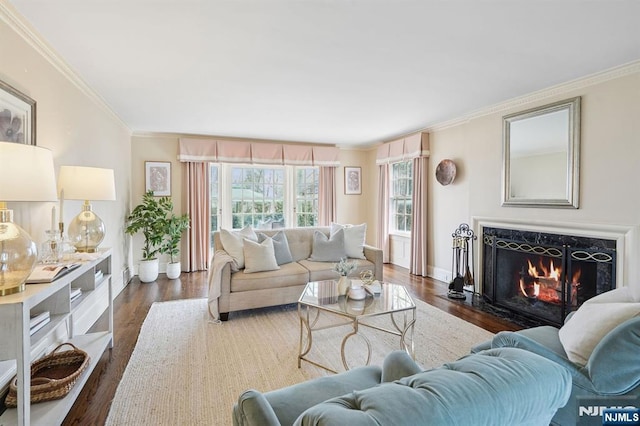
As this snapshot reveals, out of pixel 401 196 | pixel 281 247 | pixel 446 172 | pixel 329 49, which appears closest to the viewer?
pixel 329 49

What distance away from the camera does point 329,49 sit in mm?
2348

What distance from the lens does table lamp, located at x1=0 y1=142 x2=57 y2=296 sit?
4.64ft

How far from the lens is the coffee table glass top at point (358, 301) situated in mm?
2322

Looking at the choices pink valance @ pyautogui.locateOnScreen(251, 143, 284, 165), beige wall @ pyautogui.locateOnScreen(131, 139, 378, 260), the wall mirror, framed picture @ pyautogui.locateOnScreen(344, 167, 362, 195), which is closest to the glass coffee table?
the wall mirror

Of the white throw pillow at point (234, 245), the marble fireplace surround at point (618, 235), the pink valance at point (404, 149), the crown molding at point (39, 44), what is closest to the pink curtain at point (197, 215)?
the white throw pillow at point (234, 245)

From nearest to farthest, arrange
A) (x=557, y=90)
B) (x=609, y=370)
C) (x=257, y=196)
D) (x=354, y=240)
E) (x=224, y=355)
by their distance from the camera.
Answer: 1. (x=609, y=370)
2. (x=224, y=355)
3. (x=557, y=90)
4. (x=354, y=240)
5. (x=257, y=196)

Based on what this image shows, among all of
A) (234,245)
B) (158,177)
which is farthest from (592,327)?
(158,177)

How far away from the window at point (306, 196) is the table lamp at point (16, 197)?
4.82 metres

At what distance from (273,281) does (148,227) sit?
104 inches

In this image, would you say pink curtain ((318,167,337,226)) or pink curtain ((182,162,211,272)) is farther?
pink curtain ((318,167,337,226))

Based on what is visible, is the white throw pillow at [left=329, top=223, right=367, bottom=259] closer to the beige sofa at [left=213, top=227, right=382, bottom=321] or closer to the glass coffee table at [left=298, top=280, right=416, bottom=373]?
the beige sofa at [left=213, top=227, right=382, bottom=321]

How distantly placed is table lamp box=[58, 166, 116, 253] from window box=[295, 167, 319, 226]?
3915 millimetres

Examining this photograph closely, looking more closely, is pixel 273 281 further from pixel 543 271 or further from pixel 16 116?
pixel 543 271

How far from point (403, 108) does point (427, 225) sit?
6.72 ft
